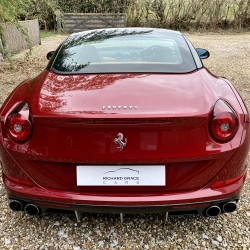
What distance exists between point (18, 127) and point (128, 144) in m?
0.69

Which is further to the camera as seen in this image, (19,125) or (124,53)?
(124,53)

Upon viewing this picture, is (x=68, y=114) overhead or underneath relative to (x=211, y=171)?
overhead

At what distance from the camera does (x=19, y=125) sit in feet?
6.32

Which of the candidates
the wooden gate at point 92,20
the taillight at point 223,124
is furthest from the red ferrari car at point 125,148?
the wooden gate at point 92,20

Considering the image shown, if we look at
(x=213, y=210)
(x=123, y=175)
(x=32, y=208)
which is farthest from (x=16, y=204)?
(x=213, y=210)

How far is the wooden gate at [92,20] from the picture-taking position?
717 inches

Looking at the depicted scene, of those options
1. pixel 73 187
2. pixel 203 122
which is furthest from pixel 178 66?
pixel 73 187

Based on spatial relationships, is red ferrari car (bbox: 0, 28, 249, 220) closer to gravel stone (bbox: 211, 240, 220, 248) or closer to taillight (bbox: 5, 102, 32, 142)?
taillight (bbox: 5, 102, 32, 142)

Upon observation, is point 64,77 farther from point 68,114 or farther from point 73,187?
point 73,187

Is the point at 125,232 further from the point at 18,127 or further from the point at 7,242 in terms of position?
the point at 18,127

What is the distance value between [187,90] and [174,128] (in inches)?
16.4

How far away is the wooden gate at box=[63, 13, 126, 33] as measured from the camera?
18203 mm

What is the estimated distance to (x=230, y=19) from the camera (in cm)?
1842

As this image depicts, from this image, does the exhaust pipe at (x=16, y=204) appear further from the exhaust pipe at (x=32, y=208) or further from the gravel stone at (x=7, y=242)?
the gravel stone at (x=7, y=242)
